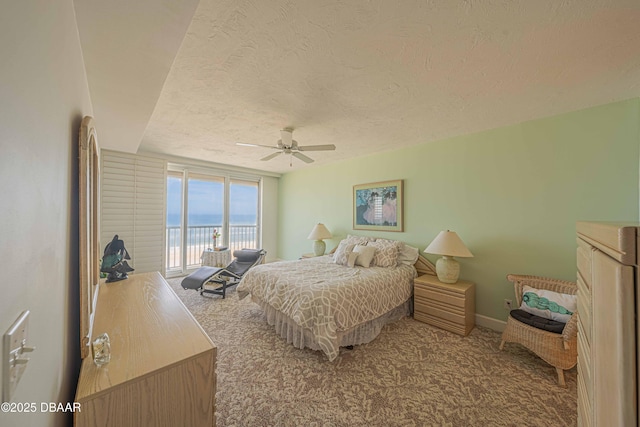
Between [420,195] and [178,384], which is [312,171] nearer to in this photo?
[420,195]

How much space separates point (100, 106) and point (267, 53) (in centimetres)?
152

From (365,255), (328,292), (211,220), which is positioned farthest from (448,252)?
(211,220)

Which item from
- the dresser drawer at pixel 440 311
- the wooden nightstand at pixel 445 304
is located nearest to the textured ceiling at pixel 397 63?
the wooden nightstand at pixel 445 304

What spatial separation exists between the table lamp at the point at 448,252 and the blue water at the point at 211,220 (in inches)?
166

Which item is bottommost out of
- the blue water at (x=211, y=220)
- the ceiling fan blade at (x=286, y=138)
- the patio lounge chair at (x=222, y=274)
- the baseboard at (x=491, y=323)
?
the baseboard at (x=491, y=323)

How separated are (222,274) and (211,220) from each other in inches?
67.5

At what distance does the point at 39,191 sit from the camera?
592 millimetres

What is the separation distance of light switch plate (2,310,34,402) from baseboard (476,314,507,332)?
11.9ft

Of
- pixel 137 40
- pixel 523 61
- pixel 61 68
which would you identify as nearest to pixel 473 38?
pixel 523 61

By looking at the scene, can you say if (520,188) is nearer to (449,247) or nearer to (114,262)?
(449,247)

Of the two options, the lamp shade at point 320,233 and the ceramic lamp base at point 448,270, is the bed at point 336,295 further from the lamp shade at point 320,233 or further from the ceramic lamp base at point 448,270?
the lamp shade at point 320,233

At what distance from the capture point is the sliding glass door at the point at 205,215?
15.5 feet

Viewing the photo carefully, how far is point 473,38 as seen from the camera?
1.41 metres

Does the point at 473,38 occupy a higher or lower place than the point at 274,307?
higher
